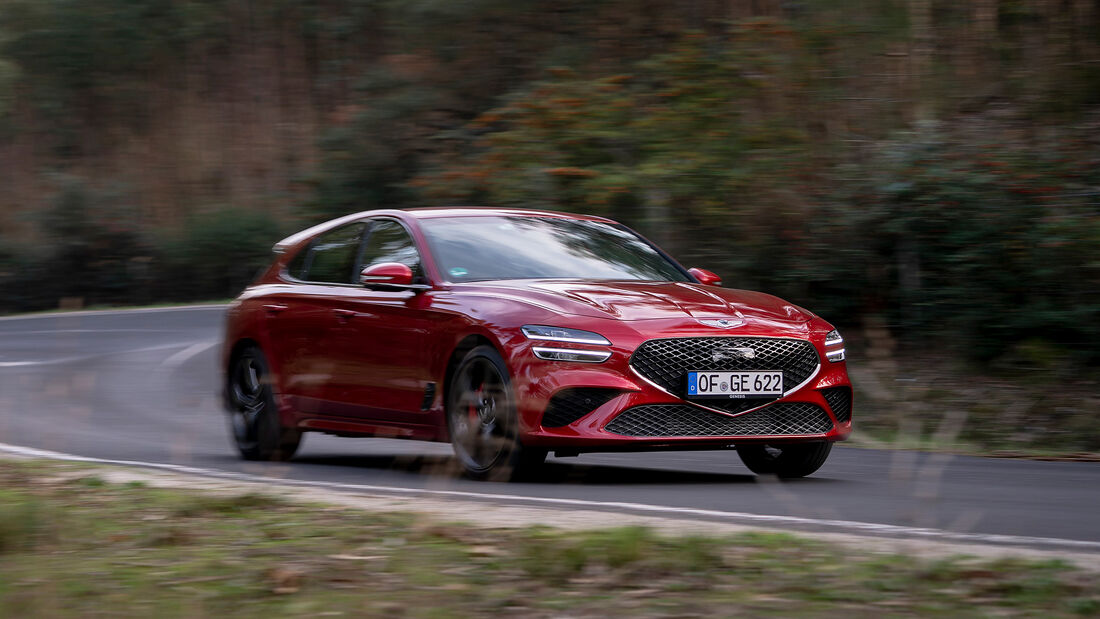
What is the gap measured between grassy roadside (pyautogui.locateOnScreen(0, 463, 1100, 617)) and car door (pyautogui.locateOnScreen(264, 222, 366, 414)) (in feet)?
Answer: 10.8

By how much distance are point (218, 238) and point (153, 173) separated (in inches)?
354

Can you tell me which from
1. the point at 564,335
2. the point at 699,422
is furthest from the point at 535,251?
the point at 699,422

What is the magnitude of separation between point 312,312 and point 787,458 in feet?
9.88

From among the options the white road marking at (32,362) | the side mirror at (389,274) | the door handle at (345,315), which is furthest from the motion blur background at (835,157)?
the white road marking at (32,362)

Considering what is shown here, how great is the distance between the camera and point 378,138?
29359 mm

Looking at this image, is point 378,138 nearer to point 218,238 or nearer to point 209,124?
point 218,238

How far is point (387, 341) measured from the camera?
9164 millimetres

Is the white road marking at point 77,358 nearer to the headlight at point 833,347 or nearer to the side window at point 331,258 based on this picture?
the side window at point 331,258

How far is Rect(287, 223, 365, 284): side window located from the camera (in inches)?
391

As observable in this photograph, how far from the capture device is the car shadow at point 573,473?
28.2 feet

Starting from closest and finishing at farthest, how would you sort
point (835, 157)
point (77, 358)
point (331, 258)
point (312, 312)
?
1. point (312, 312)
2. point (331, 258)
3. point (835, 157)
4. point (77, 358)

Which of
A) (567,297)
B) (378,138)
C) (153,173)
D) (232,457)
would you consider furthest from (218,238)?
(567,297)

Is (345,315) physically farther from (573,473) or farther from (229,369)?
(229,369)

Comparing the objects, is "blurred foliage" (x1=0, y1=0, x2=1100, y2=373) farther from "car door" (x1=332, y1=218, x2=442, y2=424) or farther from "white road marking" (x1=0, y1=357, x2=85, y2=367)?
"car door" (x1=332, y1=218, x2=442, y2=424)
